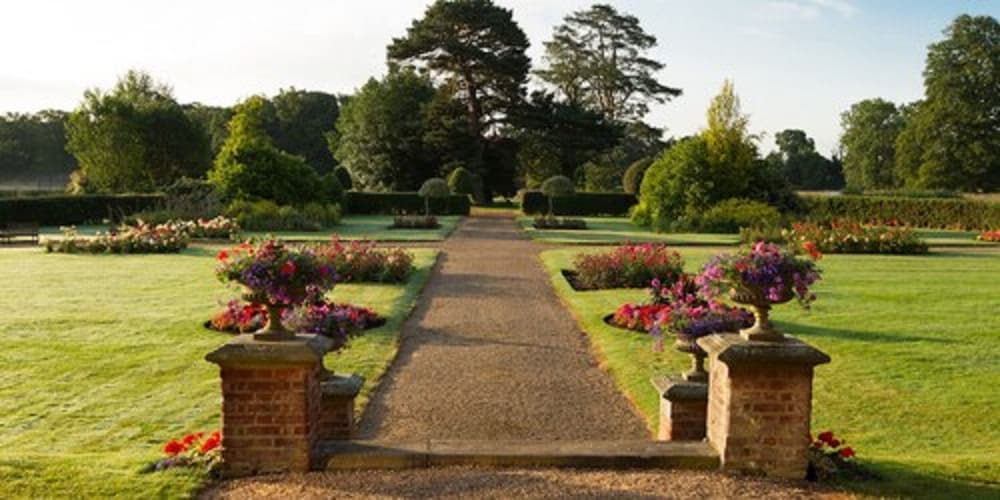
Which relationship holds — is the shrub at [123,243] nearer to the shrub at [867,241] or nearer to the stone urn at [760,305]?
the shrub at [867,241]

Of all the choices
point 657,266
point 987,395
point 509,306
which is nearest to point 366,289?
point 509,306

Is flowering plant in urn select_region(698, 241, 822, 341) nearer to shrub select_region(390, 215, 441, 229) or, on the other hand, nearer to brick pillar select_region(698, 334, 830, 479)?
brick pillar select_region(698, 334, 830, 479)

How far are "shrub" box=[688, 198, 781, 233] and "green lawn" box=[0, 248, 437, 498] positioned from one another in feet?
58.6

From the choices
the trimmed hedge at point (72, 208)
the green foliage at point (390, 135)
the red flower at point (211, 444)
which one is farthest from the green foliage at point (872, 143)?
the red flower at point (211, 444)

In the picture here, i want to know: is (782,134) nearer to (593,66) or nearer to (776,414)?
(593,66)

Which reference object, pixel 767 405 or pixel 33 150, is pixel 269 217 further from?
pixel 33 150

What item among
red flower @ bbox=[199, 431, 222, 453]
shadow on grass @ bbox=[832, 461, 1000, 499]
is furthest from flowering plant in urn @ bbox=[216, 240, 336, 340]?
shadow on grass @ bbox=[832, 461, 1000, 499]

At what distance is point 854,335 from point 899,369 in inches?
77.4

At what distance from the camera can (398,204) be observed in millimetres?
46375

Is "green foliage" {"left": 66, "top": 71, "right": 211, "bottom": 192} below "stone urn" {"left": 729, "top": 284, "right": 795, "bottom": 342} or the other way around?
the other way around

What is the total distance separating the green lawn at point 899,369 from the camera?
18.6 ft

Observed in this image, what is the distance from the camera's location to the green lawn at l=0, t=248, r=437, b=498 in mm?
5203

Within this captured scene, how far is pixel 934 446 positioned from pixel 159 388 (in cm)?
715

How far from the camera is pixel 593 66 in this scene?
205 feet
